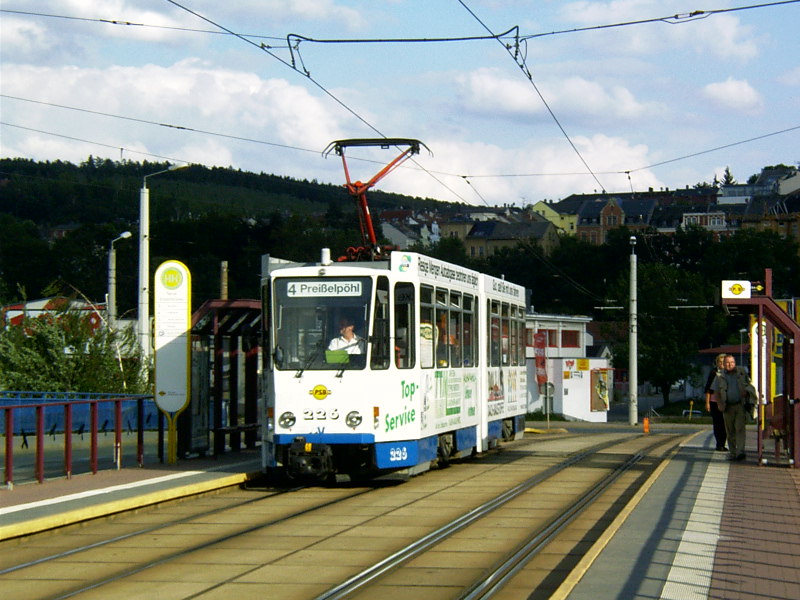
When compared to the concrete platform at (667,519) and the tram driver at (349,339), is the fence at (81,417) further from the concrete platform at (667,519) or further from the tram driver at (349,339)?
the tram driver at (349,339)

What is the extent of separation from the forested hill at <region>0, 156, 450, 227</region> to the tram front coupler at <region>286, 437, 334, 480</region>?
83389 mm

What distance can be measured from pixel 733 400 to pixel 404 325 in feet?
20.4

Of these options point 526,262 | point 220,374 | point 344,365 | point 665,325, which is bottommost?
point 220,374

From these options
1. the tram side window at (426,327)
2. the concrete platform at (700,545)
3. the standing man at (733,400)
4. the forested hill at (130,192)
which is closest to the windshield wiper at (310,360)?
the tram side window at (426,327)

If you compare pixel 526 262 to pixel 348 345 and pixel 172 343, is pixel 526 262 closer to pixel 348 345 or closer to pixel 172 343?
pixel 172 343

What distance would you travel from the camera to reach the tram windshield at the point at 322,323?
15500mm

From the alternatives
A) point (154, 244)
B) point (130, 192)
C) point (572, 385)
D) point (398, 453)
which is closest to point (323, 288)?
point (398, 453)

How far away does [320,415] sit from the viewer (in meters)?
15.5

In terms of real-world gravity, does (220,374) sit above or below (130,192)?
below

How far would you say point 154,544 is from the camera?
432 inches

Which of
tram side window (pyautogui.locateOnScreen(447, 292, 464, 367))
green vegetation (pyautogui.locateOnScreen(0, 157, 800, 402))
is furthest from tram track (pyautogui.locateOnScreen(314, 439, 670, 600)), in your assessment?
green vegetation (pyautogui.locateOnScreen(0, 157, 800, 402))

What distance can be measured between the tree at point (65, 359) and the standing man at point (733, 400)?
48.3ft

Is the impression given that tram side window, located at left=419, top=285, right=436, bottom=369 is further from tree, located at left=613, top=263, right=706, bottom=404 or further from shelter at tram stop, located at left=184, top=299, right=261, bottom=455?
tree, located at left=613, top=263, right=706, bottom=404

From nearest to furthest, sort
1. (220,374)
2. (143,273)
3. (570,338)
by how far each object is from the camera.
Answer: (220,374)
(143,273)
(570,338)
